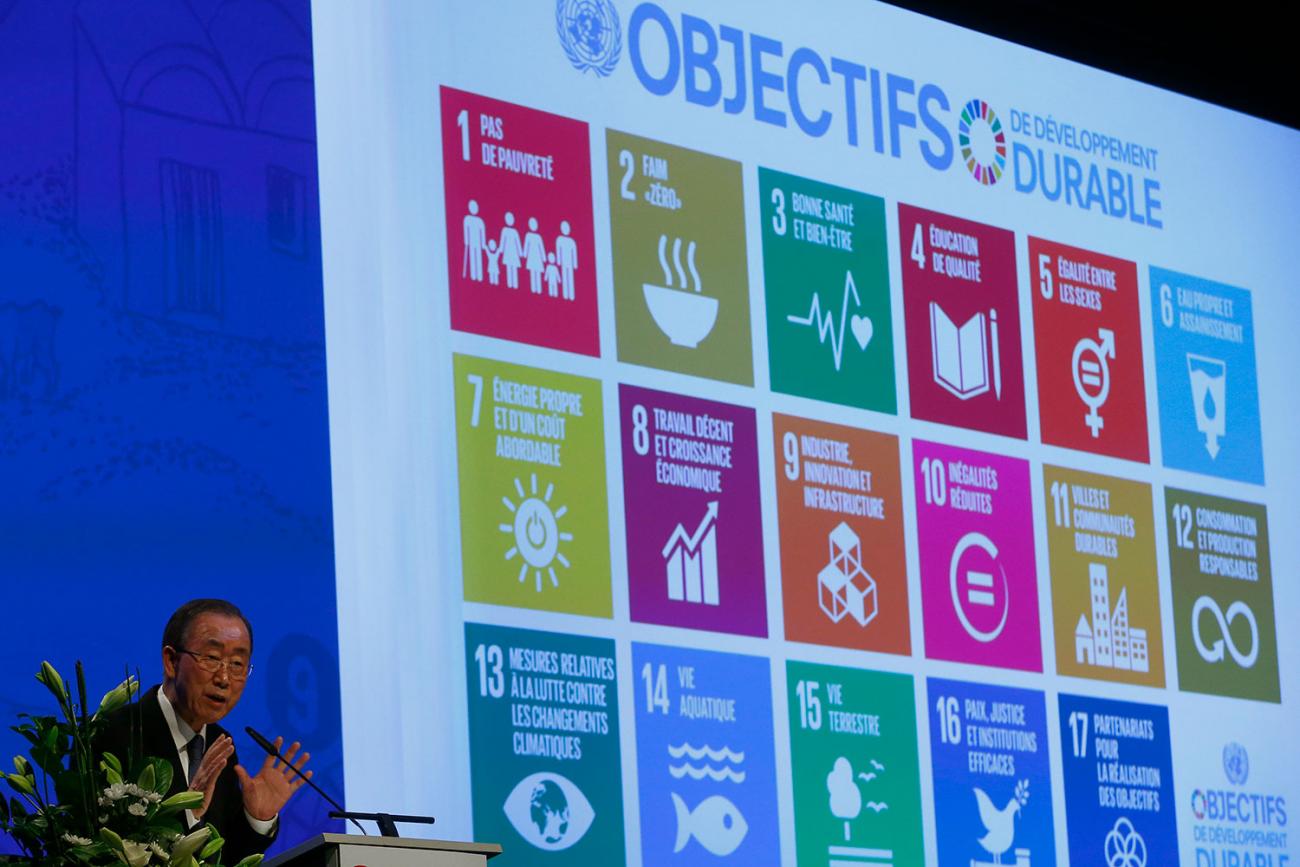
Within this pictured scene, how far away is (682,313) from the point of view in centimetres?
516

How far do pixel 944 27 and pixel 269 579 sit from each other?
8.43 feet

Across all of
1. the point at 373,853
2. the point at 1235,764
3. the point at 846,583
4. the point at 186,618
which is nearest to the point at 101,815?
the point at 373,853

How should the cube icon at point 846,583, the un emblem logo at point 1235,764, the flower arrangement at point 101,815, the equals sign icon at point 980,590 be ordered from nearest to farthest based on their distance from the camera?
the flower arrangement at point 101,815, the cube icon at point 846,583, the equals sign icon at point 980,590, the un emblem logo at point 1235,764

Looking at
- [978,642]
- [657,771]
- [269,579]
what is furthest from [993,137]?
[269,579]

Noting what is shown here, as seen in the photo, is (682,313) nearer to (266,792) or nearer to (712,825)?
(712,825)

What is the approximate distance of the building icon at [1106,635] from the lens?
5785 millimetres

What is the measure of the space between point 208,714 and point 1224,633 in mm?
3410

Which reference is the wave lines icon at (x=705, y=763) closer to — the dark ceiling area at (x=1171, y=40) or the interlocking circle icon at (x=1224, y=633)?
the interlocking circle icon at (x=1224, y=633)

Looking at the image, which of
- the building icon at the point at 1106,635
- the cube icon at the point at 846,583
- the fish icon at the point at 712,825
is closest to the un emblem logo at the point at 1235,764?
the building icon at the point at 1106,635

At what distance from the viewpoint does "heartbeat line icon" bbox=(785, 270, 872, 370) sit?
5414 mm

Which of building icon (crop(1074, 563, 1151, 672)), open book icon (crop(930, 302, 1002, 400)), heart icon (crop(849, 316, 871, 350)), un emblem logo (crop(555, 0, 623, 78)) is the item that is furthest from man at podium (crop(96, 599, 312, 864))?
building icon (crop(1074, 563, 1151, 672))

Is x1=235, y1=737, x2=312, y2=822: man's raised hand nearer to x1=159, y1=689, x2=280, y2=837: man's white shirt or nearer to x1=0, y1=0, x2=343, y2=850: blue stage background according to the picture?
x1=159, y1=689, x2=280, y2=837: man's white shirt

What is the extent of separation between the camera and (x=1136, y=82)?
21.2 ft

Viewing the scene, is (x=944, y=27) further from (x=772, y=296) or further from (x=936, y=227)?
(x=772, y=296)
